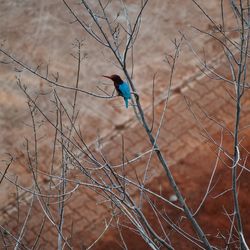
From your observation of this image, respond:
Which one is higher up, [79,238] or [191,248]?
[79,238]

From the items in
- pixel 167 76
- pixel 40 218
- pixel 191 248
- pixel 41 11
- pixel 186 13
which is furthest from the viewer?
pixel 41 11

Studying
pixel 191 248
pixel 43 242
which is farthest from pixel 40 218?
pixel 191 248

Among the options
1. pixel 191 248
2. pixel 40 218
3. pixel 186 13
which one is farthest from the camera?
pixel 186 13

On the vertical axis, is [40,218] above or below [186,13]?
below

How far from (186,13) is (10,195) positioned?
563 centimetres

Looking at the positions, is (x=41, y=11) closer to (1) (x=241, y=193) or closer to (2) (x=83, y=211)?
(2) (x=83, y=211)

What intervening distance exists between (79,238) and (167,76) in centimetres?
380

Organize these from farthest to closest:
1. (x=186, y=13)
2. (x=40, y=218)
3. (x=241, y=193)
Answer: (x=186, y=13)
(x=40, y=218)
(x=241, y=193)

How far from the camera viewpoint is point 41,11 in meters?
12.1

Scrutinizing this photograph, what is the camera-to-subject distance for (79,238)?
26.5 ft

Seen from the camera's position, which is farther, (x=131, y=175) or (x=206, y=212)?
(x=131, y=175)

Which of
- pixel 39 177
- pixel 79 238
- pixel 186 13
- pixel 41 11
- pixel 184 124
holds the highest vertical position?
pixel 41 11

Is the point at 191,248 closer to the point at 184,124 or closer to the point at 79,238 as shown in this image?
the point at 79,238

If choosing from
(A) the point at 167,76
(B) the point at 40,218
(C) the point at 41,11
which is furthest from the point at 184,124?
(C) the point at 41,11
